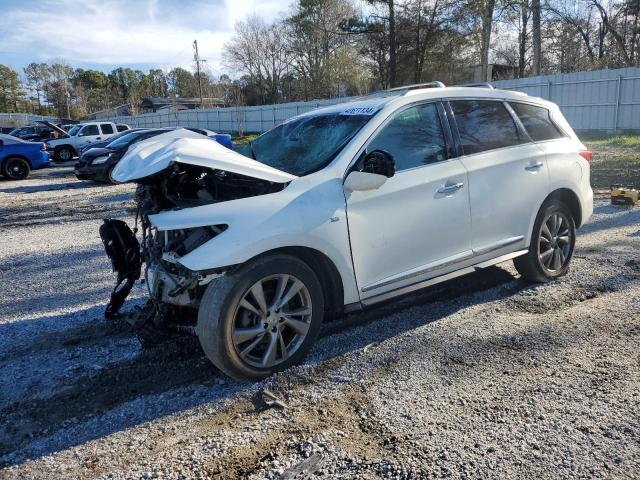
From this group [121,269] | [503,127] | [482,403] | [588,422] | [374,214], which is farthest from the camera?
[503,127]

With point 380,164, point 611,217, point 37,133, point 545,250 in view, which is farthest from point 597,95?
point 37,133

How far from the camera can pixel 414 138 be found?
4.21 meters

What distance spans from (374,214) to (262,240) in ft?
2.96

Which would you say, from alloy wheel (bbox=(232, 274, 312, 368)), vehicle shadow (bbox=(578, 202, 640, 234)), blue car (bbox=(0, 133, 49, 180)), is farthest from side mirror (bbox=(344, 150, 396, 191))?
blue car (bbox=(0, 133, 49, 180))

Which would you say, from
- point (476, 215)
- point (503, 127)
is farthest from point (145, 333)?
point (503, 127)

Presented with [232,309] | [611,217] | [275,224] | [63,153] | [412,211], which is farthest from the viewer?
[63,153]

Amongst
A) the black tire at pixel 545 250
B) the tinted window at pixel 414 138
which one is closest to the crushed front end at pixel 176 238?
the tinted window at pixel 414 138

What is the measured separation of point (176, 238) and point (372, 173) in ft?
4.58

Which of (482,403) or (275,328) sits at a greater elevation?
(275,328)

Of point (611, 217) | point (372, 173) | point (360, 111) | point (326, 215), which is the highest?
point (360, 111)

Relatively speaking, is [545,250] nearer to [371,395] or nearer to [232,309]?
[371,395]

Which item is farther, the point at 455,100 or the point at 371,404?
the point at 455,100

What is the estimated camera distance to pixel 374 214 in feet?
12.5

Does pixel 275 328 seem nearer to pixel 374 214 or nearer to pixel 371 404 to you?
pixel 371 404
